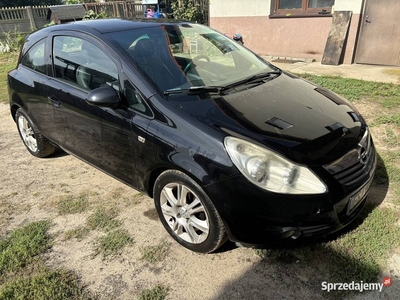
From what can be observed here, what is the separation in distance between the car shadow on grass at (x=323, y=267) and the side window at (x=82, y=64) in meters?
1.77

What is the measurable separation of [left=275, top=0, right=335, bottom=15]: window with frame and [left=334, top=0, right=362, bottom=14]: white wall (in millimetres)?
256

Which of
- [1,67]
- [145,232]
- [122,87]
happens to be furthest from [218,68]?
[1,67]

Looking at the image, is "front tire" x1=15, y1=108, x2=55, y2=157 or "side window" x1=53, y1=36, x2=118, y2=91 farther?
"front tire" x1=15, y1=108, x2=55, y2=157

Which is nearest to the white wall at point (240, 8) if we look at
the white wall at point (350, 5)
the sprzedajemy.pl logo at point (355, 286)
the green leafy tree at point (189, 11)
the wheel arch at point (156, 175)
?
A: the green leafy tree at point (189, 11)

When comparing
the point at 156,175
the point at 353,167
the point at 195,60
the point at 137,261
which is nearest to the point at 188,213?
the point at 156,175

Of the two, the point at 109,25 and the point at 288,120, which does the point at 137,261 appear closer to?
the point at 288,120

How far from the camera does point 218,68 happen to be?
10.1ft

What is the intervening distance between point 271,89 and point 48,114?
7.82 ft

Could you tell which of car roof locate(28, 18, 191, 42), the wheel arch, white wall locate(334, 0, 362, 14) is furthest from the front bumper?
white wall locate(334, 0, 362, 14)

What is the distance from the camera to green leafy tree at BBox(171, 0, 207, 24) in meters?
10.7

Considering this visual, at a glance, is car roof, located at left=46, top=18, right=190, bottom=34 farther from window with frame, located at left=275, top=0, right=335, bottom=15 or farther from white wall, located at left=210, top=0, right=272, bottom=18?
white wall, located at left=210, top=0, right=272, bottom=18

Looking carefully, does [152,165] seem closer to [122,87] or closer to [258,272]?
[122,87]

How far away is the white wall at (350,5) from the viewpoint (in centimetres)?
724

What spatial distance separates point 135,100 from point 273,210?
4.44 feet
